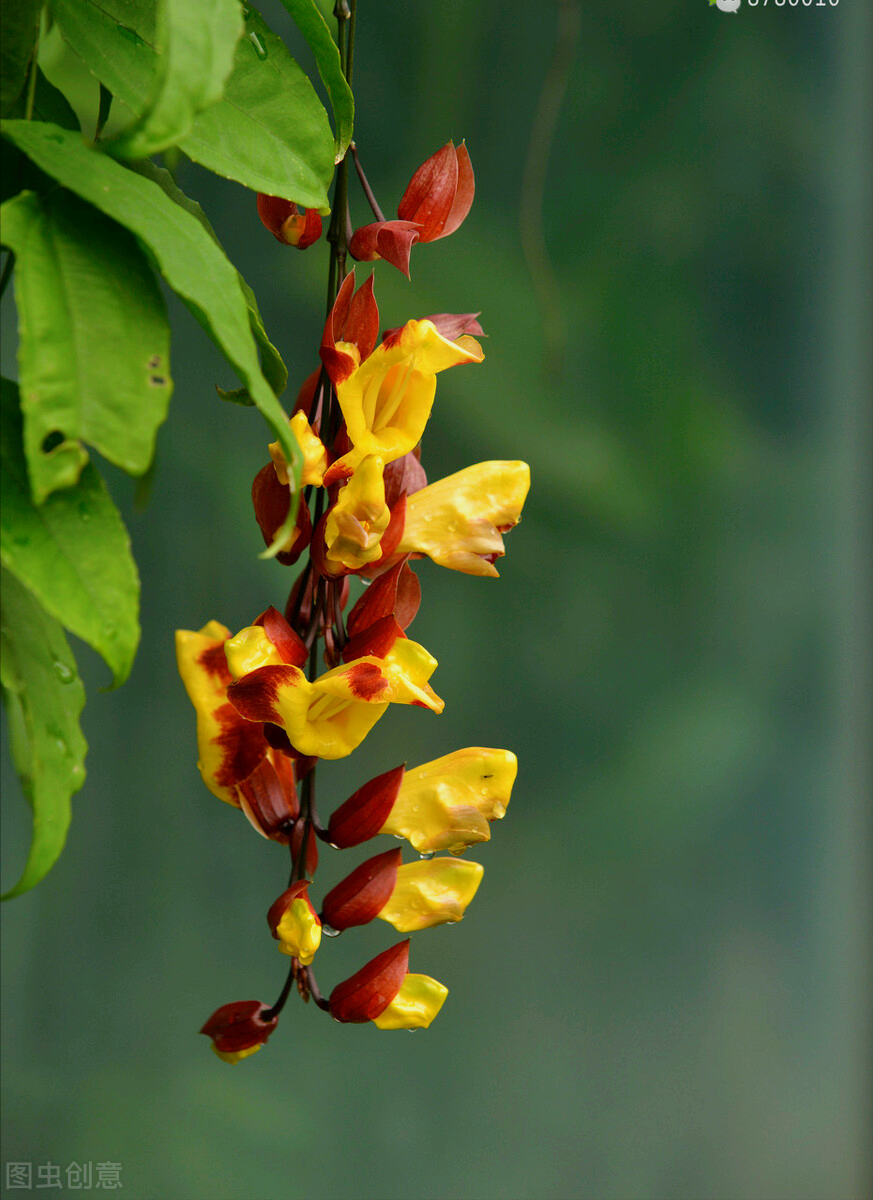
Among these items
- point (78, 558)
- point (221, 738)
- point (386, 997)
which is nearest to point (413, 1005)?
point (386, 997)

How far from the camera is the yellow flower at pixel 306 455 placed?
1.00ft

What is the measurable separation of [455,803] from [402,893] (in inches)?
1.7

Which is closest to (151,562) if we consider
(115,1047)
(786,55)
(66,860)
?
(66,860)

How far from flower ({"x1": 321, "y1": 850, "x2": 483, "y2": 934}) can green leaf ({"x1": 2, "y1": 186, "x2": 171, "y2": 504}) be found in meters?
0.21

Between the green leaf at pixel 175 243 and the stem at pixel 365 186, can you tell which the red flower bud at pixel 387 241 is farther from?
the green leaf at pixel 175 243

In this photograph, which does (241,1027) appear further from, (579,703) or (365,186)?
(579,703)

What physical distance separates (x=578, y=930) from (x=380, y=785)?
558mm

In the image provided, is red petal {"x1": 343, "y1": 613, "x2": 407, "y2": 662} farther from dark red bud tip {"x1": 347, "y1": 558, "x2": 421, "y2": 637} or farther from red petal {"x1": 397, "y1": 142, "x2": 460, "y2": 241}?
red petal {"x1": 397, "y1": 142, "x2": 460, "y2": 241}

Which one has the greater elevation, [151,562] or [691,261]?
[691,261]

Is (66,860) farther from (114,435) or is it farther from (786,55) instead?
(786,55)

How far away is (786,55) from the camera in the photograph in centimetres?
81

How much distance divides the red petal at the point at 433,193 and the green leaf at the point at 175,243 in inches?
5.4

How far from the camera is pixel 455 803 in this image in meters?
0.36

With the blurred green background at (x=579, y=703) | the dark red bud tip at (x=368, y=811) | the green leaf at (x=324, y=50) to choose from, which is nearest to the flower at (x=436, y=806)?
the dark red bud tip at (x=368, y=811)
